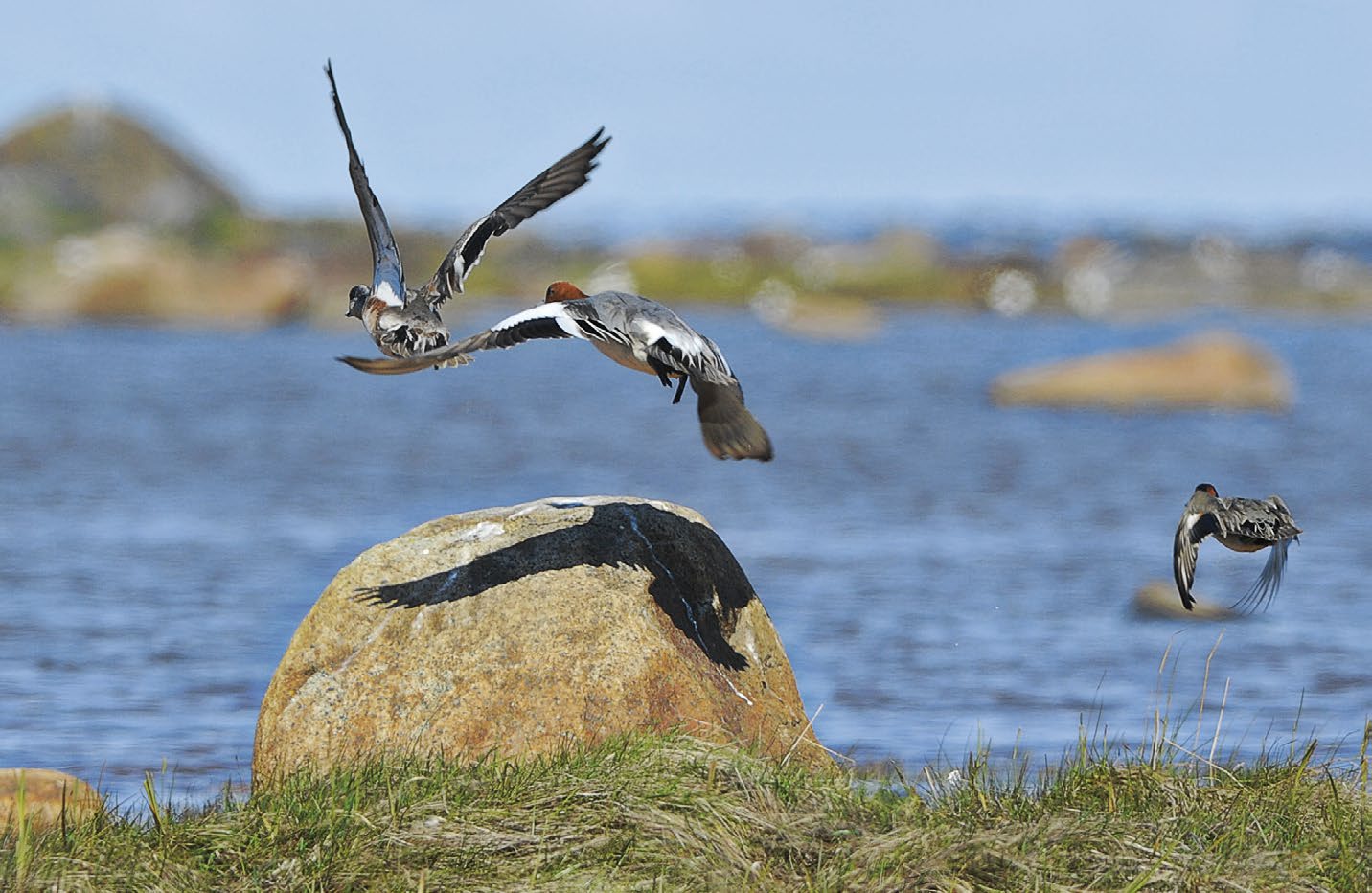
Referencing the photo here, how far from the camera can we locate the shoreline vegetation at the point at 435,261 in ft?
221

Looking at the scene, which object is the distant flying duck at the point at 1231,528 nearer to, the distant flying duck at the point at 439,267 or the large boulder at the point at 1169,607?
the distant flying duck at the point at 439,267

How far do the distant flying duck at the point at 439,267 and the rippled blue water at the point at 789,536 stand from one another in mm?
2403

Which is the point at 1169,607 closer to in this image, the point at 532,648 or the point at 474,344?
the point at 532,648

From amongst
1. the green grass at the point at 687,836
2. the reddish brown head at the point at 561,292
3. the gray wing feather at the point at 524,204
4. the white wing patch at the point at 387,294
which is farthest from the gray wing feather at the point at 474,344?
the gray wing feather at the point at 524,204

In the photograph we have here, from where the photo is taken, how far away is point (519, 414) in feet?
115

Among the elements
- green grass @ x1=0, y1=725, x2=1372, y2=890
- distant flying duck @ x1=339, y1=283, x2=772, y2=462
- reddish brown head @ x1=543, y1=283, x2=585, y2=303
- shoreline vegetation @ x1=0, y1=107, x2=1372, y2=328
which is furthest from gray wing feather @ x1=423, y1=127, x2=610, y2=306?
shoreline vegetation @ x1=0, y1=107, x2=1372, y2=328

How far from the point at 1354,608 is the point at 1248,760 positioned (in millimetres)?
6137

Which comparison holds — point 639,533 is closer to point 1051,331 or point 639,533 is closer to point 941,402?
point 941,402

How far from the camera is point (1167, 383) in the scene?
3797 cm

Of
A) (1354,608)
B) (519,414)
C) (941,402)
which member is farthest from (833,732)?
(941,402)

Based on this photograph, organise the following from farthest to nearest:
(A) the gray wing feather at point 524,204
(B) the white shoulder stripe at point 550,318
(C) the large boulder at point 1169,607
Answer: (C) the large boulder at point 1169,607, (A) the gray wing feather at point 524,204, (B) the white shoulder stripe at point 550,318

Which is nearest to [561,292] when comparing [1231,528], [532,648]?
[532,648]

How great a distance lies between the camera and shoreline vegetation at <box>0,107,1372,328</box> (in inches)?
2648

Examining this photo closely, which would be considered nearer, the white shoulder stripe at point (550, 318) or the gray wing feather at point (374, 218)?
the white shoulder stripe at point (550, 318)
